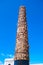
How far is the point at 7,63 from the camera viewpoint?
35.9m

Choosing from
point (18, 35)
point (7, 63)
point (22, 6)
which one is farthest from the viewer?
point (7, 63)

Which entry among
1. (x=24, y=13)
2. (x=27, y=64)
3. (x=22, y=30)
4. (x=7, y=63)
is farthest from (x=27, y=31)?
(x=7, y=63)

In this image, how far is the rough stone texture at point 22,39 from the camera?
2106cm

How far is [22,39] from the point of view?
21.6 m

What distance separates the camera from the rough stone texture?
21.1 m

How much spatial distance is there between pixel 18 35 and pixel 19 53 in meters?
2.01

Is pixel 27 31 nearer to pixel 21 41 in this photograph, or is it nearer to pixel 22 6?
pixel 21 41

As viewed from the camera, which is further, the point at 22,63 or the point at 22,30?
the point at 22,30

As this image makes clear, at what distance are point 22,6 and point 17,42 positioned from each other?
4.45 m

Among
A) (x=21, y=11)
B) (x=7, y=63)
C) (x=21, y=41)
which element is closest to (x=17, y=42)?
(x=21, y=41)

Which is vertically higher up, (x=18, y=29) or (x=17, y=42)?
(x=18, y=29)

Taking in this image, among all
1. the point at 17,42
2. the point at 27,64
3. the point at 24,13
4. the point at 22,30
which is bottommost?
the point at 27,64

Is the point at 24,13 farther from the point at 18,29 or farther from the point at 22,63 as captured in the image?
the point at 22,63

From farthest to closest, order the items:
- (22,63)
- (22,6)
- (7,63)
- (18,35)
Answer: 1. (7,63)
2. (22,6)
3. (18,35)
4. (22,63)
